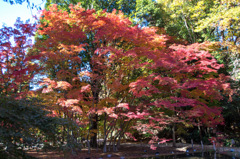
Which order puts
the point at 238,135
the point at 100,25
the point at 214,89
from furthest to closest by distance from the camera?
the point at 238,135 < the point at 214,89 < the point at 100,25

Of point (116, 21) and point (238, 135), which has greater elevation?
point (116, 21)

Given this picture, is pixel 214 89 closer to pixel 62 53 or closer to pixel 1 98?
pixel 62 53

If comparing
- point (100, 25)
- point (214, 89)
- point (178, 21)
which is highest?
point (178, 21)

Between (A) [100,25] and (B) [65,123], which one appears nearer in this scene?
(B) [65,123]

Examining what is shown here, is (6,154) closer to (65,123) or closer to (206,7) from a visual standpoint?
(65,123)

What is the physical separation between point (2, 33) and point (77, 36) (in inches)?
115

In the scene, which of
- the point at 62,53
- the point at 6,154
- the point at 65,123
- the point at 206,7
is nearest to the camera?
the point at 6,154

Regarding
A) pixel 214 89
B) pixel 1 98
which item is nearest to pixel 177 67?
pixel 214 89

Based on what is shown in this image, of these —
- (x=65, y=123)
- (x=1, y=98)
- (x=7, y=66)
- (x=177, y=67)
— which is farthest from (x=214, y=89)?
(x=7, y=66)

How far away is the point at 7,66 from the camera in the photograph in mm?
7617

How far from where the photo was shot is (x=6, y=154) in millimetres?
3668

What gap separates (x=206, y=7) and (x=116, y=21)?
8662 mm

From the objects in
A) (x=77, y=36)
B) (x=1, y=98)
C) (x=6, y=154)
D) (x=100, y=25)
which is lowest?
(x=6, y=154)

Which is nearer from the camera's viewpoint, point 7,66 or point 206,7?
point 7,66
